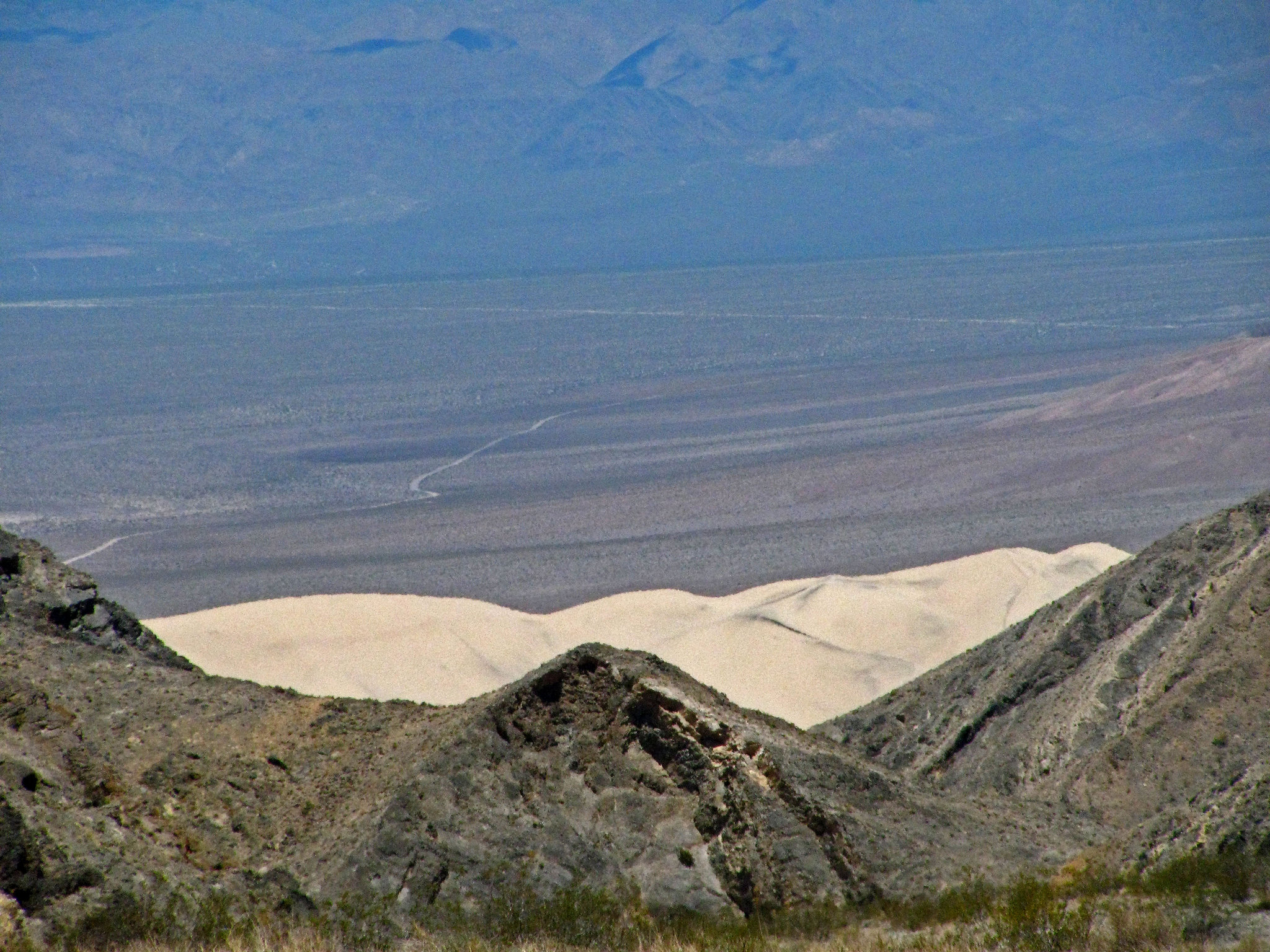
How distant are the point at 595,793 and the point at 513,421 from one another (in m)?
41.2

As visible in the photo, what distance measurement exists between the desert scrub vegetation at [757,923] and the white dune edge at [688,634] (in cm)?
1129

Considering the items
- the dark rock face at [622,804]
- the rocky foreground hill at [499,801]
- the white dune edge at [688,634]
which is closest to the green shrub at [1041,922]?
the rocky foreground hill at [499,801]

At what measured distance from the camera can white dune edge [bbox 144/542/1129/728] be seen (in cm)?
2036

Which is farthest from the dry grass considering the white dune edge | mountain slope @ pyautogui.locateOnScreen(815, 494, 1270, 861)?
the white dune edge

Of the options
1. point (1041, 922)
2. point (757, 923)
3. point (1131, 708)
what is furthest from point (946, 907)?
point (1131, 708)

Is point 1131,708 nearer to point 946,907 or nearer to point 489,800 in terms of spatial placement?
point 946,907

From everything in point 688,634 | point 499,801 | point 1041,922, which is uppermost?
point 499,801

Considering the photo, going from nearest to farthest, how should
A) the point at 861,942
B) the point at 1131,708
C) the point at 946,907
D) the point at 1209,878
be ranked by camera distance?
1. the point at 1209,878
2. the point at 861,942
3. the point at 946,907
4. the point at 1131,708

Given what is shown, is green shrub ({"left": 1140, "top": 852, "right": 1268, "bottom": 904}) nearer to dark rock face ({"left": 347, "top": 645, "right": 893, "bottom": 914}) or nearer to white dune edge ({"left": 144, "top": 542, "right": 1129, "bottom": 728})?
dark rock face ({"left": 347, "top": 645, "right": 893, "bottom": 914})

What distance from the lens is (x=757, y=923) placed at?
715 cm

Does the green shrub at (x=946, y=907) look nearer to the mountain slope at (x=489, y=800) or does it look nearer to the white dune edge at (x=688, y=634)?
the mountain slope at (x=489, y=800)

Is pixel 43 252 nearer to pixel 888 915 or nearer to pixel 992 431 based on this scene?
pixel 992 431

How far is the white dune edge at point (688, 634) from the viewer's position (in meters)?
20.4

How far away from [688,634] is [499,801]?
14.6 metres
